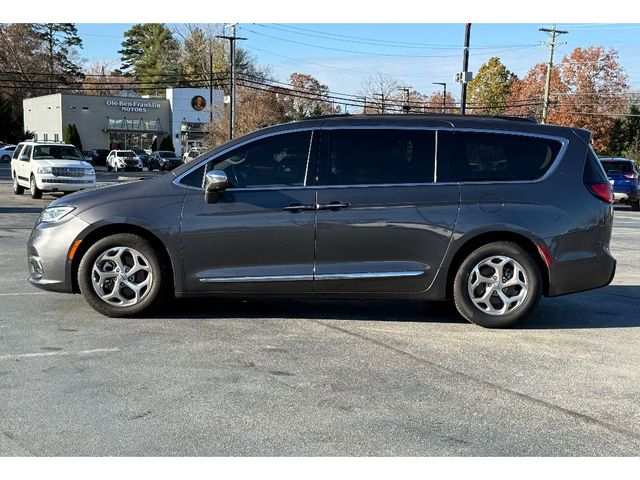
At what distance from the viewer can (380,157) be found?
5988mm

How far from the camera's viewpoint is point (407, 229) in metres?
5.89

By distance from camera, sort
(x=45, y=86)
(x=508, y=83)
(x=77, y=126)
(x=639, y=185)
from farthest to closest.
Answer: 1. (x=45, y=86)
2. (x=508, y=83)
3. (x=77, y=126)
4. (x=639, y=185)

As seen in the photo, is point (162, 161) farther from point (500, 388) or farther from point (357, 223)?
point (500, 388)

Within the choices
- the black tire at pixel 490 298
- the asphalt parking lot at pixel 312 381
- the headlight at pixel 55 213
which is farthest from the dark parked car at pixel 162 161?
the black tire at pixel 490 298

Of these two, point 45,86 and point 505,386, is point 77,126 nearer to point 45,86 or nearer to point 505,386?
point 45,86

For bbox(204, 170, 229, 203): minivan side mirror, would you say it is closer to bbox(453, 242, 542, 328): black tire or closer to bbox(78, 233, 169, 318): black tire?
bbox(78, 233, 169, 318): black tire

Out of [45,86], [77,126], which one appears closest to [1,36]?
[45,86]

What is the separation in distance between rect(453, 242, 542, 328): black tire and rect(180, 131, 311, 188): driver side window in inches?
66.5

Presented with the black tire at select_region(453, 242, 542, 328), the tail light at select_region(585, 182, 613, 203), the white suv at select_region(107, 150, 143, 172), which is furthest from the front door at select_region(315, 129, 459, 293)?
the white suv at select_region(107, 150, 143, 172)

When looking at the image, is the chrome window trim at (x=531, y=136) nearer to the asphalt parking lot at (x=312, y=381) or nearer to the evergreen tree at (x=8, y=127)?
the asphalt parking lot at (x=312, y=381)

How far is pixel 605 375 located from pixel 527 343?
86 cm

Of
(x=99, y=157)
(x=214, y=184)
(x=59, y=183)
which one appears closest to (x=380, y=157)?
(x=214, y=184)

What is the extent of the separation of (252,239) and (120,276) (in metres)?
1.24

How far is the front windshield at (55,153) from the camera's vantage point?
69.0 ft
